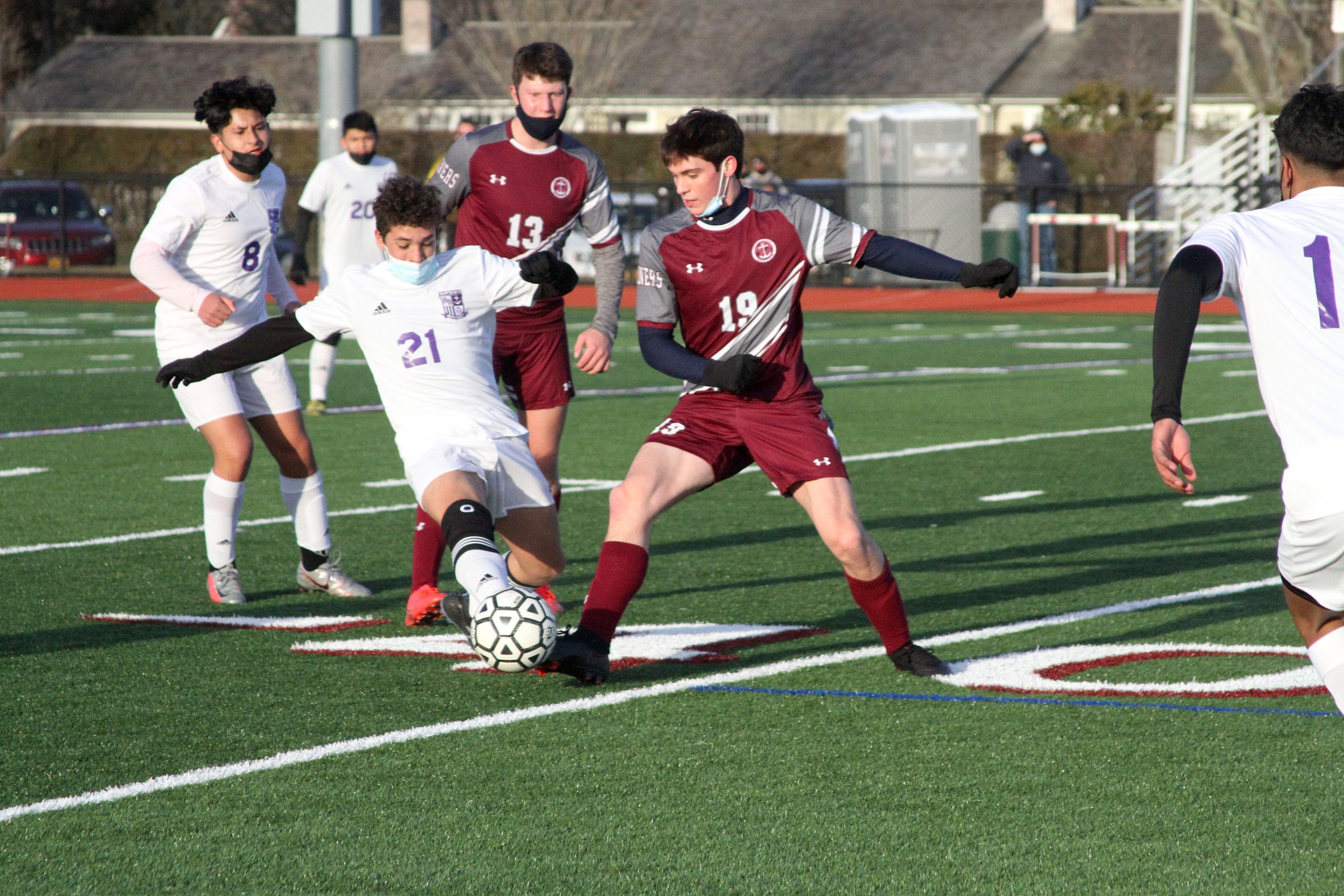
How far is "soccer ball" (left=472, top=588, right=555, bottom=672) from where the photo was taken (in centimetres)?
567

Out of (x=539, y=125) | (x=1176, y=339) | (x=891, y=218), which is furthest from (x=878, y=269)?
(x=891, y=218)

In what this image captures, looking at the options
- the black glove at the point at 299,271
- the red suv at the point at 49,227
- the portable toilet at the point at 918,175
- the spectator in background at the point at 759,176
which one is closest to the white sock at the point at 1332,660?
the black glove at the point at 299,271

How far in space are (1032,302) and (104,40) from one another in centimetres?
4176

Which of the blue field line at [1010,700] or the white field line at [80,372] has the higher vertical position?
the white field line at [80,372]

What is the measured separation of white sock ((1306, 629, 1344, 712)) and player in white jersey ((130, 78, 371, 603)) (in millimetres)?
4276

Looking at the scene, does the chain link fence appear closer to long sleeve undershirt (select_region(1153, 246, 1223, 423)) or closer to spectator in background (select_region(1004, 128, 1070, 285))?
spectator in background (select_region(1004, 128, 1070, 285))

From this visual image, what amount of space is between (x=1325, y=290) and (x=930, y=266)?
1.92 meters

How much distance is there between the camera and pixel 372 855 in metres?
4.27

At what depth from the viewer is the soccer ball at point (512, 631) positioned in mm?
5668

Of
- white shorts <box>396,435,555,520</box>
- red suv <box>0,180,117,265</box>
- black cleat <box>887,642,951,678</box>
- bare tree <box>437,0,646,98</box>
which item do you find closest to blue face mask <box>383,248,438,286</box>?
white shorts <box>396,435,555,520</box>

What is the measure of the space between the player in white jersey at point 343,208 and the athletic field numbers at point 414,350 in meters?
7.82

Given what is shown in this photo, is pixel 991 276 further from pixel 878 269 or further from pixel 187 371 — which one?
pixel 187 371

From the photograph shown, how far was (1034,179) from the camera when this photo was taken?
96.9ft

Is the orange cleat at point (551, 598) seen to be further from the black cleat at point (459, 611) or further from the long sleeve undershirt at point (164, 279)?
the long sleeve undershirt at point (164, 279)
